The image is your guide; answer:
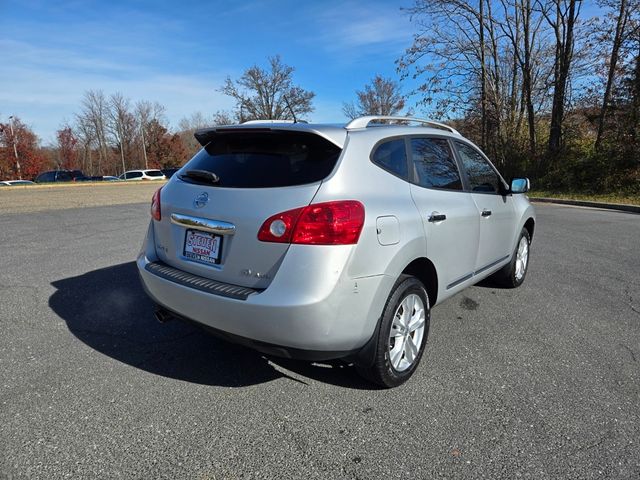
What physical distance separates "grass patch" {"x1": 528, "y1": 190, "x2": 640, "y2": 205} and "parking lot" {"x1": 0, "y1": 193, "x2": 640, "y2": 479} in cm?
1271

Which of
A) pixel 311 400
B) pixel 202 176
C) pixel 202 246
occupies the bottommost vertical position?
pixel 311 400

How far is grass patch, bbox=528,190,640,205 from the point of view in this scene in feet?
47.6

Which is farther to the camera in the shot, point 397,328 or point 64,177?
point 64,177

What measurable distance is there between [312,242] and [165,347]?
1723 mm

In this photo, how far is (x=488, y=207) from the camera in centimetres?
390

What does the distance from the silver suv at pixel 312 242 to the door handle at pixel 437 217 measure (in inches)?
0.5

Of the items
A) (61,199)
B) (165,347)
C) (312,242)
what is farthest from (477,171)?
(61,199)

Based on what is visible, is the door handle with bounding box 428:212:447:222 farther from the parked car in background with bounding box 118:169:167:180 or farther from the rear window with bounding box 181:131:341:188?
the parked car in background with bounding box 118:169:167:180

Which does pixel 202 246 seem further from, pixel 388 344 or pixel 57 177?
pixel 57 177

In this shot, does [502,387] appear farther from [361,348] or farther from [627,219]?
[627,219]

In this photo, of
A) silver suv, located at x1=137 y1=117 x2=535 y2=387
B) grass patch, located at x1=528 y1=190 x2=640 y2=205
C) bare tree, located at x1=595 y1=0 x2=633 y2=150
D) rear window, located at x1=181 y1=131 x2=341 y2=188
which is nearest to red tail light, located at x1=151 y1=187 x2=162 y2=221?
silver suv, located at x1=137 y1=117 x2=535 y2=387

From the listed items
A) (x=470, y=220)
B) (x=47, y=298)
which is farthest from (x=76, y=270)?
(x=470, y=220)

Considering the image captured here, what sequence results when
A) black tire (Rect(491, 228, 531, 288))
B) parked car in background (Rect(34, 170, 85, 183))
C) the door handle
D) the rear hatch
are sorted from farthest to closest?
1. parked car in background (Rect(34, 170, 85, 183))
2. black tire (Rect(491, 228, 531, 288))
3. the door handle
4. the rear hatch

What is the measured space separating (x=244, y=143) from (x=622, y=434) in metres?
2.78
